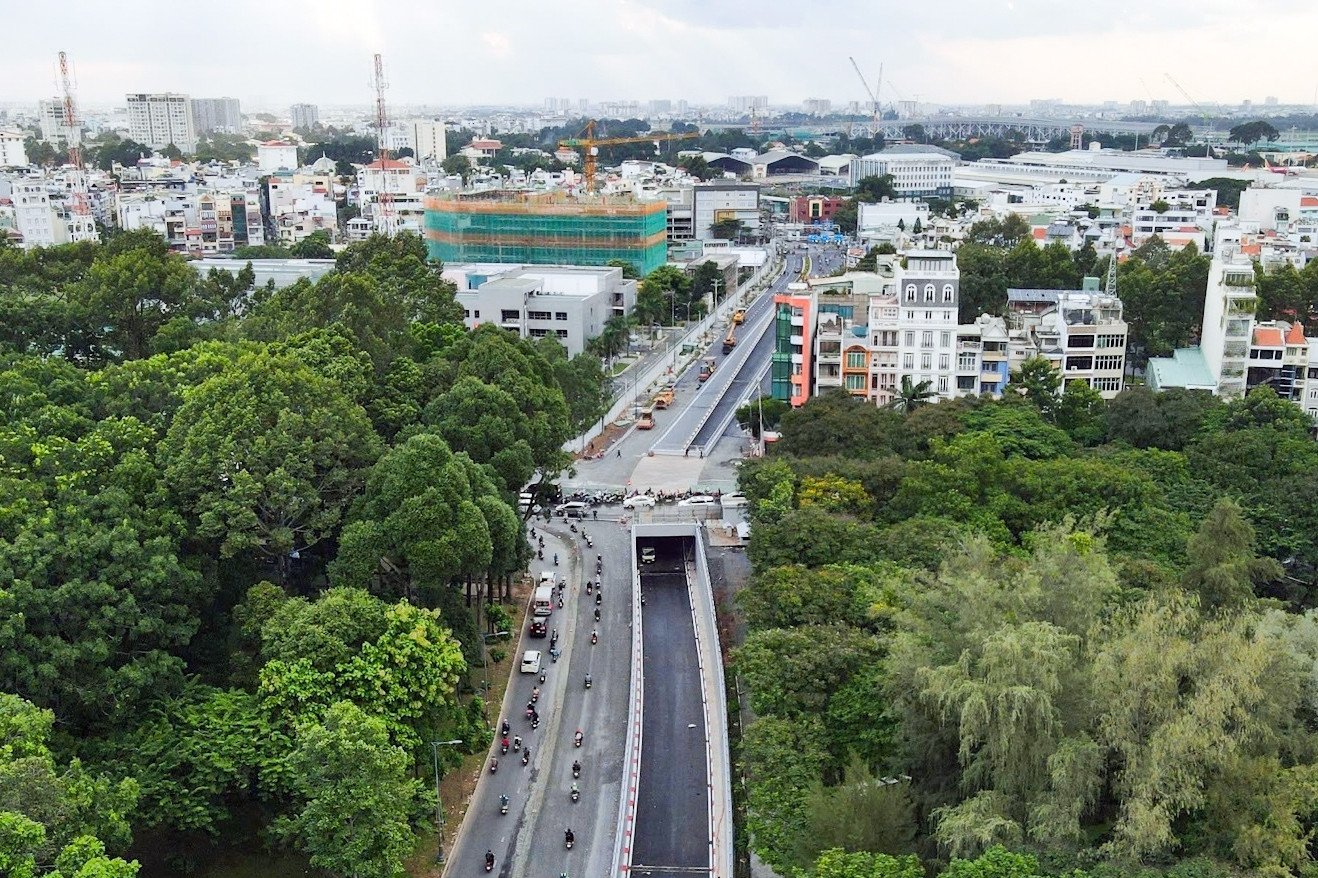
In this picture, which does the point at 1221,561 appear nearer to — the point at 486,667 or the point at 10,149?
the point at 486,667

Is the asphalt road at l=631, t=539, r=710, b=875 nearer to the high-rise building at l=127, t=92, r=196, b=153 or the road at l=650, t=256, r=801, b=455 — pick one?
the road at l=650, t=256, r=801, b=455

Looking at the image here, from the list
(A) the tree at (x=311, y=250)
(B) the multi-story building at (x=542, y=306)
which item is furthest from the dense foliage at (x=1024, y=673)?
(A) the tree at (x=311, y=250)

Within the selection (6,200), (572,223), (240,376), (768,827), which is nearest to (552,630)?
(240,376)

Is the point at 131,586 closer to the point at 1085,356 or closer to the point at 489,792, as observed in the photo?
the point at 489,792

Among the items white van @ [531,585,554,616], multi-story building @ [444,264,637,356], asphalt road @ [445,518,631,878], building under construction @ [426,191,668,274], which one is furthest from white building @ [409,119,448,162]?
asphalt road @ [445,518,631,878]

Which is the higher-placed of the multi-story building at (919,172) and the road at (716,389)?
the multi-story building at (919,172)

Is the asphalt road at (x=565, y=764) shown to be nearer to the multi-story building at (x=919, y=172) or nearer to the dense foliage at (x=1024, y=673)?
the dense foliage at (x=1024, y=673)

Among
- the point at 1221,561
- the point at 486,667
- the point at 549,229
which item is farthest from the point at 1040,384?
the point at 549,229
